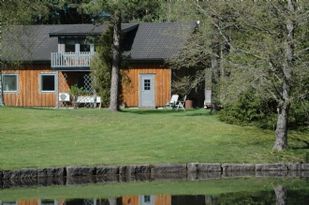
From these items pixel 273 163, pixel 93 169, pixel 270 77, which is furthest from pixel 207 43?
pixel 93 169

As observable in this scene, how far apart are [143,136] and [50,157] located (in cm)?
561

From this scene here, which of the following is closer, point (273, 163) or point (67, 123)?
point (273, 163)

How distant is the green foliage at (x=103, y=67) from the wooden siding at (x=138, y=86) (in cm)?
221

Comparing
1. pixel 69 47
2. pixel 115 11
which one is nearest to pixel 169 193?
pixel 115 11

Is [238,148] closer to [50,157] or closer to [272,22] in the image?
[272,22]

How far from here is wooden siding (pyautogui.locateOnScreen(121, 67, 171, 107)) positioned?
149 feet

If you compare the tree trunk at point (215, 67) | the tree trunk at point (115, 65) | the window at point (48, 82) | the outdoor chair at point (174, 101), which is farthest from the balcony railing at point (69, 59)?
the tree trunk at point (215, 67)

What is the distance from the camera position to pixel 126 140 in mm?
25859

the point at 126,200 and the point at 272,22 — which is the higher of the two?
the point at 272,22

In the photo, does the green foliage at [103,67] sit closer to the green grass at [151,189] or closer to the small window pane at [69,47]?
the small window pane at [69,47]

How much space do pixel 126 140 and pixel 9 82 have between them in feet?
80.1

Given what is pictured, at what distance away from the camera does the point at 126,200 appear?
1686cm

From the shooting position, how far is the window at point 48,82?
47.9 metres

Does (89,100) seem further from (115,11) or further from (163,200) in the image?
(163,200)
